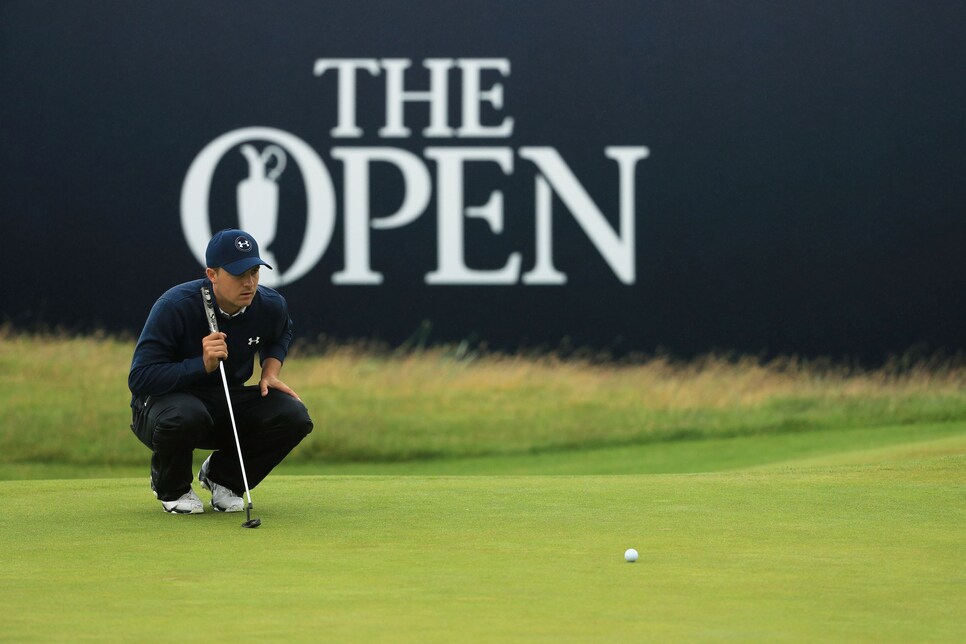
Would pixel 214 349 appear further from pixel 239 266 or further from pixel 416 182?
pixel 416 182

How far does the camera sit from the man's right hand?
443 cm

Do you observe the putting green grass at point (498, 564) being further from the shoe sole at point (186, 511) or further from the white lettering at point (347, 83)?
the white lettering at point (347, 83)

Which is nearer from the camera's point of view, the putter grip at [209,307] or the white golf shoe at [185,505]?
the putter grip at [209,307]

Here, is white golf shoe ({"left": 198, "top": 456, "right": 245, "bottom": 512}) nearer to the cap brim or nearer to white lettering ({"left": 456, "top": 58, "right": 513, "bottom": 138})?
the cap brim

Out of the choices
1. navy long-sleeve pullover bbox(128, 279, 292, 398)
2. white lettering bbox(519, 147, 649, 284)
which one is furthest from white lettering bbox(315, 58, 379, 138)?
navy long-sleeve pullover bbox(128, 279, 292, 398)

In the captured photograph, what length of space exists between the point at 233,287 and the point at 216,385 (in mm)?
445

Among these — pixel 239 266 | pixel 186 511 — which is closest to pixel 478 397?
pixel 186 511

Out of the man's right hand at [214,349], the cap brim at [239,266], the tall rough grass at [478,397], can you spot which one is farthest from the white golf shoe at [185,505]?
the tall rough grass at [478,397]

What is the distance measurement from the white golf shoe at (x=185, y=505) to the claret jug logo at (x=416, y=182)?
5.22m

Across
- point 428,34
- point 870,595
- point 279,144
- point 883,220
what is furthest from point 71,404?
point 870,595

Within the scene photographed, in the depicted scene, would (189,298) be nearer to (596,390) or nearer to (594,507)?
(594,507)

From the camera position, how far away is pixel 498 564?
11.6 feet

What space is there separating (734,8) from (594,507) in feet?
20.6

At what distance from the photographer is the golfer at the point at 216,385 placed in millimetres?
4527
